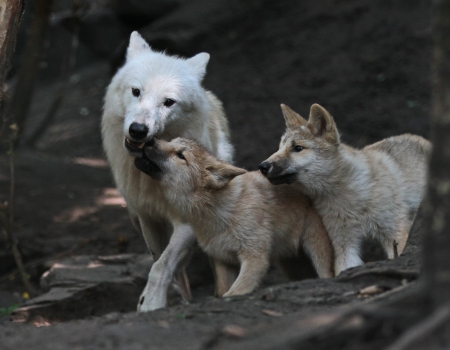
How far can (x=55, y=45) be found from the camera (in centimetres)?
1852

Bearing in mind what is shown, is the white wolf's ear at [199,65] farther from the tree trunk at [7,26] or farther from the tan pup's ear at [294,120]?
the tree trunk at [7,26]

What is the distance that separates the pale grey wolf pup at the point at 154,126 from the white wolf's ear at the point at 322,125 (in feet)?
3.55

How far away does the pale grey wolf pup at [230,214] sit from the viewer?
17.6ft

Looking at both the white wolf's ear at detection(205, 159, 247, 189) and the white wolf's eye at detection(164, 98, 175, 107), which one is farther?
the white wolf's eye at detection(164, 98, 175, 107)

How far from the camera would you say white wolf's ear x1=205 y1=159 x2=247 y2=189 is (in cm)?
547

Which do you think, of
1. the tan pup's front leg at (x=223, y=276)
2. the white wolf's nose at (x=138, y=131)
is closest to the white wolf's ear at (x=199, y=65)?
the white wolf's nose at (x=138, y=131)

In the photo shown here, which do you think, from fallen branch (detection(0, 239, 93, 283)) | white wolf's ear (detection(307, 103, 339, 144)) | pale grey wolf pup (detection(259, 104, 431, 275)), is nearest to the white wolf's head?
pale grey wolf pup (detection(259, 104, 431, 275))

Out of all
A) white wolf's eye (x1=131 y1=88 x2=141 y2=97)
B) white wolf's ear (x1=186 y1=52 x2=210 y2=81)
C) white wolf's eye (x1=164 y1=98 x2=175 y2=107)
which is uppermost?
white wolf's ear (x1=186 y1=52 x2=210 y2=81)

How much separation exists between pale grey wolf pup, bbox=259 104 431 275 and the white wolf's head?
982 millimetres

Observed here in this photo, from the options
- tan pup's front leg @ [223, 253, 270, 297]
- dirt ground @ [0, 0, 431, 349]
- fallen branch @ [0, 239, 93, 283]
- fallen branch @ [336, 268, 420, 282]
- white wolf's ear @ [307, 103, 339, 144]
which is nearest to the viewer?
fallen branch @ [336, 268, 420, 282]

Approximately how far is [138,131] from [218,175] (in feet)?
2.84

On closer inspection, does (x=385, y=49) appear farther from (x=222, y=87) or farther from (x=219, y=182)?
(x=219, y=182)

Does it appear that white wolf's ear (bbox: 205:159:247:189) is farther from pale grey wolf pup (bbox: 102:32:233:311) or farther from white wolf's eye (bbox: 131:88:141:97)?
white wolf's eye (bbox: 131:88:141:97)

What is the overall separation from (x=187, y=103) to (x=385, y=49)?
744 centimetres
